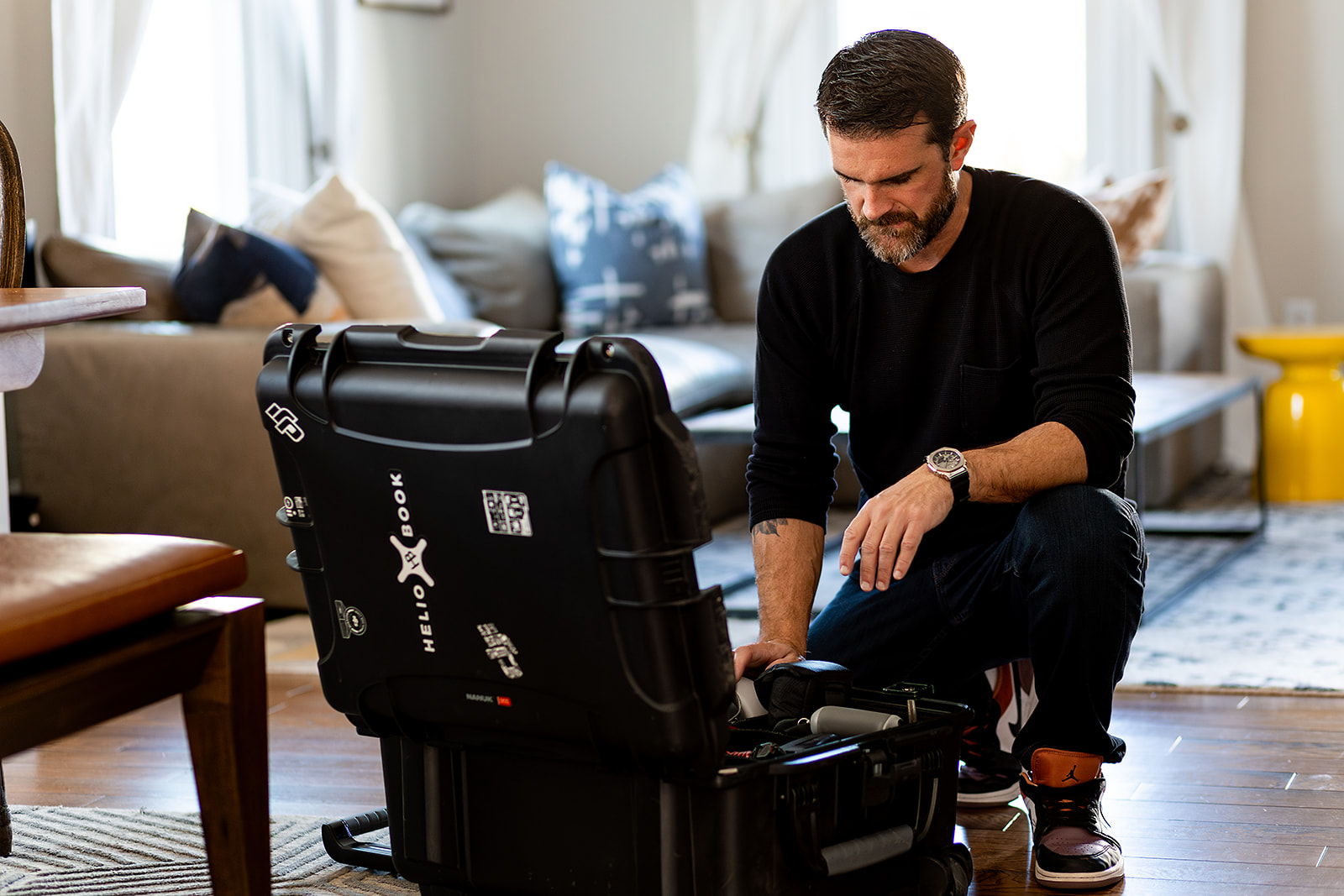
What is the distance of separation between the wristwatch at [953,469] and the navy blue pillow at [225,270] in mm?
1873

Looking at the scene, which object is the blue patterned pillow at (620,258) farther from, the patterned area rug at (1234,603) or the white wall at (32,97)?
the white wall at (32,97)

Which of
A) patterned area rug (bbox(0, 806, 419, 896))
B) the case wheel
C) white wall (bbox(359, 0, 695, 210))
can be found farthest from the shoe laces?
white wall (bbox(359, 0, 695, 210))

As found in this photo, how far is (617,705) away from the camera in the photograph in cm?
123

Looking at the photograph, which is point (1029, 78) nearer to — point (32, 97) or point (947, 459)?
point (32, 97)

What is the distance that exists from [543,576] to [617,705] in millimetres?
120

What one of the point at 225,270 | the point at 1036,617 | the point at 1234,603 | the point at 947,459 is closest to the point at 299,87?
the point at 225,270

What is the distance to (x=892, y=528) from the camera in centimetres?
152

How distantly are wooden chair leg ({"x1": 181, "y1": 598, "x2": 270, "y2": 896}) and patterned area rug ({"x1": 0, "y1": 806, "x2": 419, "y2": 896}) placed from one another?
9.9 inches

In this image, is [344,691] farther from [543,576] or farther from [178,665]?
[543,576]

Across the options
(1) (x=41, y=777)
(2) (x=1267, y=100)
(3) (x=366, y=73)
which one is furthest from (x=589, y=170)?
(1) (x=41, y=777)

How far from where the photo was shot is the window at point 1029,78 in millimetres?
4898

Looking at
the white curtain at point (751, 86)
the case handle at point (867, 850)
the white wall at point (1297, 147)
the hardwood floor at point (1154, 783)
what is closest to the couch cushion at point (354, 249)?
the hardwood floor at point (1154, 783)

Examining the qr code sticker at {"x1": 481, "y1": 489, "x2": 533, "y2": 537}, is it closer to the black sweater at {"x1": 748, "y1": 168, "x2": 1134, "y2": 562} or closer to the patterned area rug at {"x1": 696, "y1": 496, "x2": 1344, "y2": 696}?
the black sweater at {"x1": 748, "y1": 168, "x2": 1134, "y2": 562}

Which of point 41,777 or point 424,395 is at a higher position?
point 424,395
